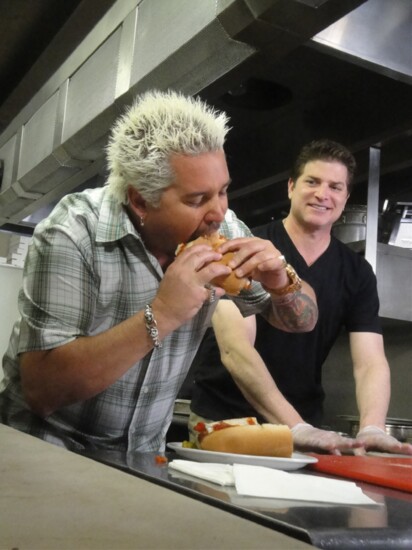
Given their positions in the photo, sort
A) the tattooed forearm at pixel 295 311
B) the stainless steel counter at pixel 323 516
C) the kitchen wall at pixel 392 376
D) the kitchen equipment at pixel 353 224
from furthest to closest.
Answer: the kitchen wall at pixel 392 376 → the kitchen equipment at pixel 353 224 → the tattooed forearm at pixel 295 311 → the stainless steel counter at pixel 323 516

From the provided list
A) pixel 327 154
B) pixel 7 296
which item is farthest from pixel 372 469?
pixel 7 296

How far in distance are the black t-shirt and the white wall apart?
445 cm

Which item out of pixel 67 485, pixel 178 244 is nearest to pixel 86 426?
pixel 178 244

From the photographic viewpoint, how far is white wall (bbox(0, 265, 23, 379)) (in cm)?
665

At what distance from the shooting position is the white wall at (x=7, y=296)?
6.65 metres

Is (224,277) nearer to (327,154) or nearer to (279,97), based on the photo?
(327,154)

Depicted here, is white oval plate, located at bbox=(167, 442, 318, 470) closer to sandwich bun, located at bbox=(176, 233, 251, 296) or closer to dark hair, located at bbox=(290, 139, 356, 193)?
sandwich bun, located at bbox=(176, 233, 251, 296)

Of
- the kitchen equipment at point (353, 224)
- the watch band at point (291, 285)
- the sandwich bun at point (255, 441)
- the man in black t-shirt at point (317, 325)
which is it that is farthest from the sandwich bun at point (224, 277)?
the kitchen equipment at point (353, 224)

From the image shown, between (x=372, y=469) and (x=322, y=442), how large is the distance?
37cm

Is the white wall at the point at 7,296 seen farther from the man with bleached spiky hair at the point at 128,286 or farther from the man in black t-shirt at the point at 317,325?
the man with bleached spiky hair at the point at 128,286

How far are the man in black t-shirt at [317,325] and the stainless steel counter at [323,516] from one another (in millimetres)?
1353

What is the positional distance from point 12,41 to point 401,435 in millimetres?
2961

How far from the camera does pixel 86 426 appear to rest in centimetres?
171

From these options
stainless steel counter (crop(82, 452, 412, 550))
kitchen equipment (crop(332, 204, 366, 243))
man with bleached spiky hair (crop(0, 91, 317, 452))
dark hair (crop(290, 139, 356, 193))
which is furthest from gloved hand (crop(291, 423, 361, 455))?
kitchen equipment (crop(332, 204, 366, 243))
